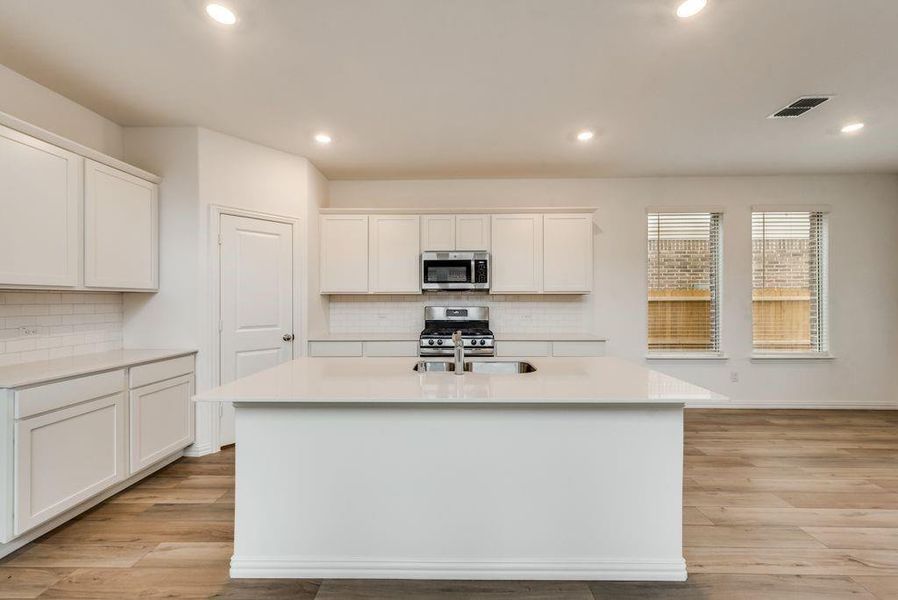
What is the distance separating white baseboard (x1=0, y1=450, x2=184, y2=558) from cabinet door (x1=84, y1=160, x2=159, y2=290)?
1.30 meters

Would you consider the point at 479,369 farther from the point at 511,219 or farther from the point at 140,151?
the point at 140,151

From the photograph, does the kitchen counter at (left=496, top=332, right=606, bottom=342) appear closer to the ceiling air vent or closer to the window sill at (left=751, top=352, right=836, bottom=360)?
the window sill at (left=751, top=352, right=836, bottom=360)

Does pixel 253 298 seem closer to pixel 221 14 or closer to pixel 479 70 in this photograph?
pixel 221 14

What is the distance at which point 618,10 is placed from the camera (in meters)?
2.08

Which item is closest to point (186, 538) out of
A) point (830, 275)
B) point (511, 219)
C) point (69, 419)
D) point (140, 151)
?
point (69, 419)

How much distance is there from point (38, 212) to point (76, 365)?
2.96 feet

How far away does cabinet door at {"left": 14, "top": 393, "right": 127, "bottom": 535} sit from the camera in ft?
6.93

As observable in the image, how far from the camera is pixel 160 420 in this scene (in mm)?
3055

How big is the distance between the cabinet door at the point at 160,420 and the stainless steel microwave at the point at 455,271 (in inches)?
90.6

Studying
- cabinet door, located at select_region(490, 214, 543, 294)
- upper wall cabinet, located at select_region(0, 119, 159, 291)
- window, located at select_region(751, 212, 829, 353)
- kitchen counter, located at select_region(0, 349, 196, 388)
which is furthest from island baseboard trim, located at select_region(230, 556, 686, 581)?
window, located at select_region(751, 212, 829, 353)

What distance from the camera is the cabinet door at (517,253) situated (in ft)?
15.1

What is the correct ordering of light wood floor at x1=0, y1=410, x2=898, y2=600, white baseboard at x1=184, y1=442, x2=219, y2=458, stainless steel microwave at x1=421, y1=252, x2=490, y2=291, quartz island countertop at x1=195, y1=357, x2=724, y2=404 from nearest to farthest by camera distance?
quartz island countertop at x1=195, y1=357, x2=724, y2=404 < light wood floor at x1=0, y1=410, x2=898, y2=600 < white baseboard at x1=184, y1=442, x2=219, y2=458 < stainless steel microwave at x1=421, y1=252, x2=490, y2=291

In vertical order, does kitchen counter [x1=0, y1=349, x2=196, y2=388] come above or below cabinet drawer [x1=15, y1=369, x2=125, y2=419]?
above

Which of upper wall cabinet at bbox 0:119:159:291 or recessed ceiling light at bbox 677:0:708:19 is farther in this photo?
upper wall cabinet at bbox 0:119:159:291
